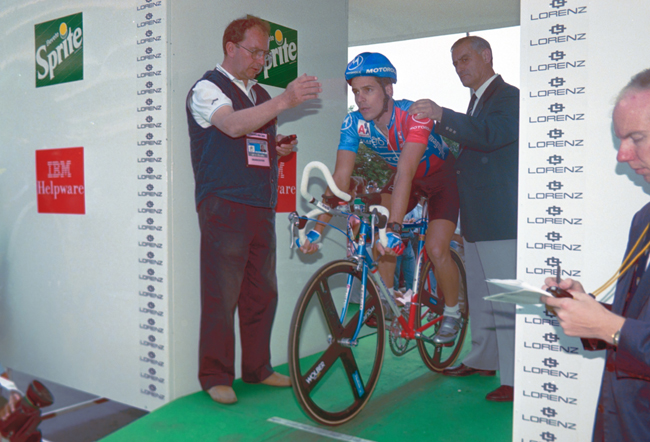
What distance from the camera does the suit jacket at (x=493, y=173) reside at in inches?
118

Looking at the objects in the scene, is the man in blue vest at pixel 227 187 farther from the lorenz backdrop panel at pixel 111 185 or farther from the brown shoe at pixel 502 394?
the brown shoe at pixel 502 394

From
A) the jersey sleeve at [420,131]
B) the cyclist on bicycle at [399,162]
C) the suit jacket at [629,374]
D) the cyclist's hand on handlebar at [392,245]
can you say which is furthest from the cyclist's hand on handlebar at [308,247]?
the suit jacket at [629,374]

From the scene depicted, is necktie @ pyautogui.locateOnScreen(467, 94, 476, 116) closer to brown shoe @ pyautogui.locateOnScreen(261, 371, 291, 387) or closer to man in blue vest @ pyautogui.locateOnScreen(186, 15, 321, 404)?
man in blue vest @ pyautogui.locateOnScreen(186, 15, 321, 404)

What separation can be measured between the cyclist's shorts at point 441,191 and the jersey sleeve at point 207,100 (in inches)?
51.9

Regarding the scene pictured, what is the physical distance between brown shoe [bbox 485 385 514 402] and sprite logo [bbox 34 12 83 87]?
10.4 feet

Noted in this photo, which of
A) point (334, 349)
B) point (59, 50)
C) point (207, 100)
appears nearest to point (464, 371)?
point (334, 349)

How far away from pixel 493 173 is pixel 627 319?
6.30 ft

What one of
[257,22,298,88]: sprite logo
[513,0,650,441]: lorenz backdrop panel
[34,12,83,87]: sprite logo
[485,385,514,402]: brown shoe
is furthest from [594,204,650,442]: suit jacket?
[34,12,83,87]: sprite logo

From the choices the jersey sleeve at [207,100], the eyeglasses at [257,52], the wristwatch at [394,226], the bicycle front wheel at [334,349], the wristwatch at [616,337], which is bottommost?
the bicycle front wheel at [334,349]

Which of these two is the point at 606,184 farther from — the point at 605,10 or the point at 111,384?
the point at 111,384

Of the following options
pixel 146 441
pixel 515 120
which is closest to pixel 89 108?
pixel 146 441

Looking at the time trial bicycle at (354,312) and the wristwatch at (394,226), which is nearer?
the time trial bicycle at (354,312)

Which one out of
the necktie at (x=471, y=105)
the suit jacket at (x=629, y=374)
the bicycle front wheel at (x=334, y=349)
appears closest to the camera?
the suit jacket at (x=629, y=374)

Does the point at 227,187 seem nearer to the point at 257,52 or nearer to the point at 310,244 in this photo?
the point at 310,244
